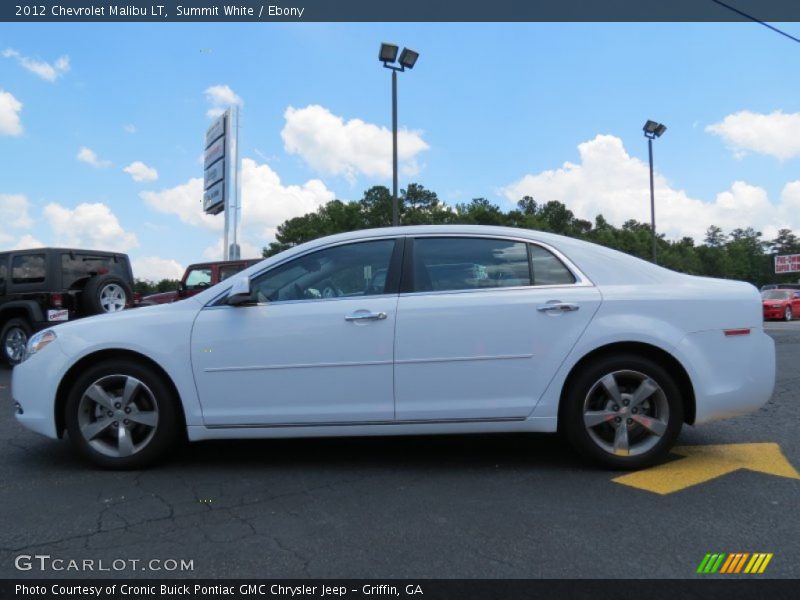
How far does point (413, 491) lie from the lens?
3.40 meters

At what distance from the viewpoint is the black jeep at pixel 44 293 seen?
9688 millimetres

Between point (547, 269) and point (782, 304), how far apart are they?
87.6 ft

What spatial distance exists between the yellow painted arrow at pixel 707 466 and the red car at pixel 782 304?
24727 millimetres

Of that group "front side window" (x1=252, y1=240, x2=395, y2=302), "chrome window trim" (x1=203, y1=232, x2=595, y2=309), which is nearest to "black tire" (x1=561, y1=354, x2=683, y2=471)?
"chrome window trim" (x1=203, y1=232, x2=595, y2=309)

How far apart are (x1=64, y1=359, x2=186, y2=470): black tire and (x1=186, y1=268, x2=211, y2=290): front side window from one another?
29.2 feet

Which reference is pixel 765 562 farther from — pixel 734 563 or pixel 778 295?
pixel 778 295

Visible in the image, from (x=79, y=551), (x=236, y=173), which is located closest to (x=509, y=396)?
(x=79, y=551)

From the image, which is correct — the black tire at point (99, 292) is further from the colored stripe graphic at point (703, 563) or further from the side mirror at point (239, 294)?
the colored stripe graphic at point (703, 563)

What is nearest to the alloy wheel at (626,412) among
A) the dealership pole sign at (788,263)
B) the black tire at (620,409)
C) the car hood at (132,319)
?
the black tire at (620,409)

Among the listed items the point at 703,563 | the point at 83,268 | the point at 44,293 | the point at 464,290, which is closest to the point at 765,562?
the point at 703,563

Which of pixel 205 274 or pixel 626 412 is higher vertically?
pixel 205 274

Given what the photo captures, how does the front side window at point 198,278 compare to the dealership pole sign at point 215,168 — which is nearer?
the front side window at point 198,278

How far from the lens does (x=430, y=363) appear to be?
360 centimetres
